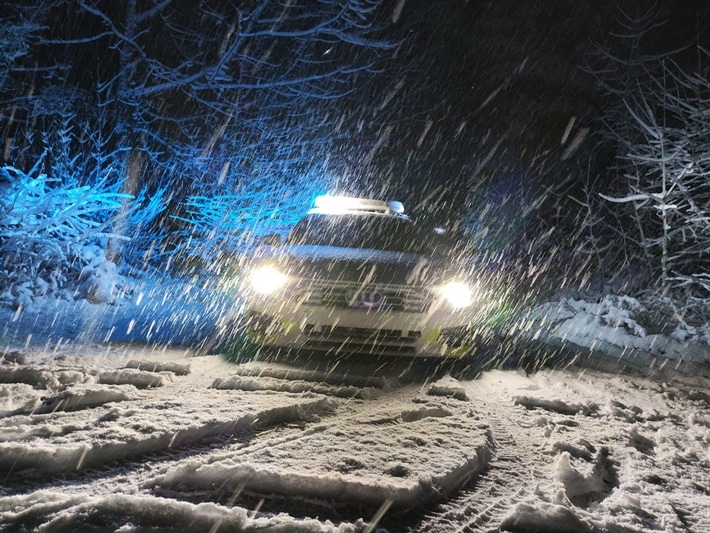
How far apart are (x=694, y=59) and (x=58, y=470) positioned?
50.8ft

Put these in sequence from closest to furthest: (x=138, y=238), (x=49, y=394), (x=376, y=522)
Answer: (x=376, y=522) → (x=49, y=394) → (x=138, y=238)

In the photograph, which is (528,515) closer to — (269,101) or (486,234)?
(269,101)

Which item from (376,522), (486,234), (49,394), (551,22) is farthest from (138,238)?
(551,22)

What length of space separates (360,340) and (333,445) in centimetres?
180

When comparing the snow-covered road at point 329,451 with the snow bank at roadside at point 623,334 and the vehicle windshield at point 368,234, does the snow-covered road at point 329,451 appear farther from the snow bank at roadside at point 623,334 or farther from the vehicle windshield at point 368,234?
the snow bank at roadside at point 623,334

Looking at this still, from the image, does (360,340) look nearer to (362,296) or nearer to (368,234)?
(362,296)

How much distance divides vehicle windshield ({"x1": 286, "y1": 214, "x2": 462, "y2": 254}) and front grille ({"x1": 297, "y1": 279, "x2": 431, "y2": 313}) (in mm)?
1235

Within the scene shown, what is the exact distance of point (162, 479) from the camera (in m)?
2.69

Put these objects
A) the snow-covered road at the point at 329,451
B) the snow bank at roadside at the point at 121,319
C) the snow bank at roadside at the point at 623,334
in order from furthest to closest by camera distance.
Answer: the snow bank at roadside at the point at 623,334 < the snow bank at roadside at the point at 121,319 < the snow-covered road at the point at 329,451

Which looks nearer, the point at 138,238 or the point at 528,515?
the point at 528,515

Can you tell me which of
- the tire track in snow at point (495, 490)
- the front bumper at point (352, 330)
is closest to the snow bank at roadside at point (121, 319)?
the front bumper at point (352, 330)

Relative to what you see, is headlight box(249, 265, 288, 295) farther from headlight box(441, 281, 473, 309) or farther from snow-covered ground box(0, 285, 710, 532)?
headlight box(441, 281, 473, 309)

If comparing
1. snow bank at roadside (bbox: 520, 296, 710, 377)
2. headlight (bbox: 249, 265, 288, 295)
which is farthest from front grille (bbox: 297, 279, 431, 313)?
snow bank at roadside (bbox: 520, 296, 710, 377)

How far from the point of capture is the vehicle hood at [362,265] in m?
5.30
